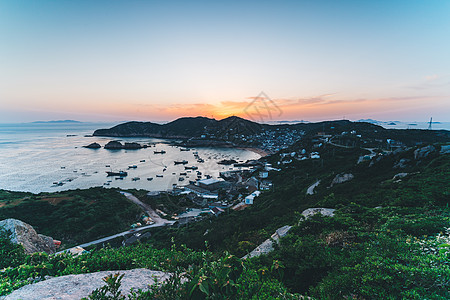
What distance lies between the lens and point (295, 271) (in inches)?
173

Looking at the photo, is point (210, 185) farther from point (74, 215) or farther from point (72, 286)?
point (72, 286)

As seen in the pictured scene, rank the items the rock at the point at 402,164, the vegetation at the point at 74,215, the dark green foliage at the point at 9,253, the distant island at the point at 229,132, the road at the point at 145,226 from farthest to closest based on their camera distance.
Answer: the distant island at the point at 229,132, the vegetation at the point at 74,215, the road at the point at 145,226, the rock at the point at 402,164, the dark green foliage at the point at 9,253

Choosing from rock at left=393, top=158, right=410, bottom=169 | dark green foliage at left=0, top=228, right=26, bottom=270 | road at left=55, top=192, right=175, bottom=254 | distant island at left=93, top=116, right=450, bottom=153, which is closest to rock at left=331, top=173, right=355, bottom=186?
rock at left=393, top=158, right=410, bottom=169

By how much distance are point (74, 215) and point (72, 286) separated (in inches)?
910

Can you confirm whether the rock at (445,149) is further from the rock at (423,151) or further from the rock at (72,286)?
the rock at (72,286)

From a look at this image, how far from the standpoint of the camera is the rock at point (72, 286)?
115 inches

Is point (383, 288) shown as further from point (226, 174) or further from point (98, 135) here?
point (98, 135)

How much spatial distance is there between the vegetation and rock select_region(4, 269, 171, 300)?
18081 millimetres

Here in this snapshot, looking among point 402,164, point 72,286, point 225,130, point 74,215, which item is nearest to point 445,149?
point 402,164

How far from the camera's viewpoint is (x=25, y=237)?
21.5ft

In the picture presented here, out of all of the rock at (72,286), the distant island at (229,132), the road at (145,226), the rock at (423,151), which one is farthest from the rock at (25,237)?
the distant island at (229,132)

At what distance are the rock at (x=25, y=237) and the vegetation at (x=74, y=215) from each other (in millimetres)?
12609

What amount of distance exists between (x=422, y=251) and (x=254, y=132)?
120928mm

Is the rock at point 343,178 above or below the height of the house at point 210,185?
above
